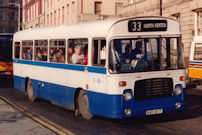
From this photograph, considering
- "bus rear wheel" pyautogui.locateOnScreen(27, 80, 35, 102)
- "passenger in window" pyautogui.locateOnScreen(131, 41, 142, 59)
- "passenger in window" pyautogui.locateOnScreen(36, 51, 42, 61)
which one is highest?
"passenger in window" pyautogui.locateOnScreen(131, 41, 142, 59)

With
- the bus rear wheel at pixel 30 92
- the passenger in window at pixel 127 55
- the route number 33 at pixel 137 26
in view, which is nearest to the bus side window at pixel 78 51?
the passenger in window at pixel 127 55

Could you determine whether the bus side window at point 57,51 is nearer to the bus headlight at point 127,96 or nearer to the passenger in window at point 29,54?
the passenger in window at point 29,54

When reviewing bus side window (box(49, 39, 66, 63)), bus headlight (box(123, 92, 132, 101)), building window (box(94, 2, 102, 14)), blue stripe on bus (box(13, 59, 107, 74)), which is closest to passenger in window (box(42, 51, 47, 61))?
blue stripe on bus (box(13, 59, 107, 74))

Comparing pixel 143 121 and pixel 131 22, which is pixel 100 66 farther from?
pixel 143 121

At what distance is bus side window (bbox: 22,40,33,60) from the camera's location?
15875 mm

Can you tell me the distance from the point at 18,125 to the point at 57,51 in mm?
3512

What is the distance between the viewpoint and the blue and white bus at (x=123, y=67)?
9.95m

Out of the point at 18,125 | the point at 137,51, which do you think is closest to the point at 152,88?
the point at 137,51

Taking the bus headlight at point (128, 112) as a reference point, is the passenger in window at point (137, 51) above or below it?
above

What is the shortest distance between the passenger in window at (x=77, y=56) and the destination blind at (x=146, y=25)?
76.8 inches

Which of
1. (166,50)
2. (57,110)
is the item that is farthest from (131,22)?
(57,110)

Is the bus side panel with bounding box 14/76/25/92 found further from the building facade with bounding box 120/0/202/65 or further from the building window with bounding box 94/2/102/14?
the building window with bounding box 94/2/102/14

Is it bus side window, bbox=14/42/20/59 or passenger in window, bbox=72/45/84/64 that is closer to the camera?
passenger in window, bbox=72/45/84/64

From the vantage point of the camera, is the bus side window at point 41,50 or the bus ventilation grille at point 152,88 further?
the bus side window at point 41,50
